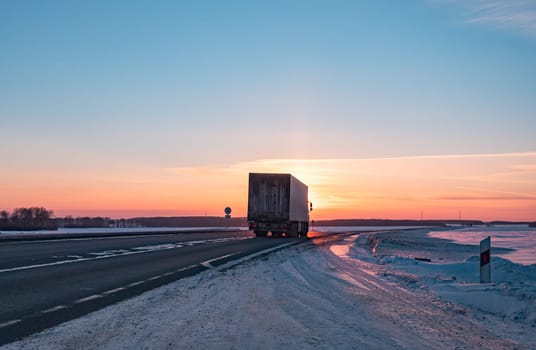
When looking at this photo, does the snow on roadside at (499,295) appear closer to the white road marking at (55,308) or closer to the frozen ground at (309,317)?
the frozen ground at (309,317)

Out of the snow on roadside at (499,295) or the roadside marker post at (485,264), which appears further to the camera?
the roadside marker post at (485,264)

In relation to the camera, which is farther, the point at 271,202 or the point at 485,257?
the point at 271,202

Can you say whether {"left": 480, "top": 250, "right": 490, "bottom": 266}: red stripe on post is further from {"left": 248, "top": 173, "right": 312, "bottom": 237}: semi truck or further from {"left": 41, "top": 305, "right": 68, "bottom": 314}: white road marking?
{"left": 248, "top": 173, "right": 312, "bottom": 237}: semi truck

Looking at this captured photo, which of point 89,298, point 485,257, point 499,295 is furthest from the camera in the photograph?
point 485,257

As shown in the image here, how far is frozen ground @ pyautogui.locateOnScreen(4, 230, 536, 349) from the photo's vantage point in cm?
545

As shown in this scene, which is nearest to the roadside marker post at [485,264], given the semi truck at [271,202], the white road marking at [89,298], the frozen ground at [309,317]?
the frozen ground at [309,317]

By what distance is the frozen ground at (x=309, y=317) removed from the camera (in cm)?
545

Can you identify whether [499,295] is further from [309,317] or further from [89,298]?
[89,298]

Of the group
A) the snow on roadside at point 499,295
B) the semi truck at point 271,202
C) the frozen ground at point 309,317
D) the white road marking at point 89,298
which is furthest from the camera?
the semi truck at point 271,202

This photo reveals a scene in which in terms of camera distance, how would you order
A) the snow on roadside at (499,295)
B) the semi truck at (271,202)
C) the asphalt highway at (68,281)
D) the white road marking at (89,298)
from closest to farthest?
the asphalt highway at (68,281) < the snow on roadside at (499,295) < the white road marking at (89,298) < the semi truck at (271,202)

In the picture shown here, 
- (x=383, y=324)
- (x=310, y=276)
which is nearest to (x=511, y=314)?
(x=383, y=324)

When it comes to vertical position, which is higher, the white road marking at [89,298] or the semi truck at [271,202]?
the semi truck at [271,202]

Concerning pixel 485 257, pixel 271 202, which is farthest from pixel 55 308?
pixel 271 202

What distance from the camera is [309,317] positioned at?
675 centimetres
